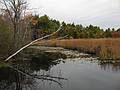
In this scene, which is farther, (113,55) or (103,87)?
(113,55)

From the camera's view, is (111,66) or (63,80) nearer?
(63,80)

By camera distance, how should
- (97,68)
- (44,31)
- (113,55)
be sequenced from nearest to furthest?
(97,68) < (113,55) < (44,31)

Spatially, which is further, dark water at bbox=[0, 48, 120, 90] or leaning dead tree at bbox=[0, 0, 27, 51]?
leaning dead tree at bbox=[0, 0, 27, 51]

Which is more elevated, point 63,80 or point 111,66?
point 111,66

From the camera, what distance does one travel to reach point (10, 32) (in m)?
19.1

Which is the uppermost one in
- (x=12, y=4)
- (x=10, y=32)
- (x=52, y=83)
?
(x=12, y=4)

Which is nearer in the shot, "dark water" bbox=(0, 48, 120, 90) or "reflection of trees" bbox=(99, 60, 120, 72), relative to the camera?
"dark water" bbox=(0, 48, 120, 90)

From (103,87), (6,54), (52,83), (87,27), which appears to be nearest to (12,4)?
(6,54)

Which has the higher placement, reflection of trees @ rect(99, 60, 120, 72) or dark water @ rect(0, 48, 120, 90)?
reflection of trees @ rect(99, 60, 120, 72)

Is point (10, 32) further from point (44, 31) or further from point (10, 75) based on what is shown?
point (44, 31)

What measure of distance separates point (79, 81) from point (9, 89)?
3322mm

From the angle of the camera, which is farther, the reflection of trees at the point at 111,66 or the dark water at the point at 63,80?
the reflection of trees at the point at 111,66

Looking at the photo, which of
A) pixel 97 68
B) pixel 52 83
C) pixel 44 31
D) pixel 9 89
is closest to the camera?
pixel 9 89

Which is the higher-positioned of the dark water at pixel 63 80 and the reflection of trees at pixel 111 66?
the reflection of trees at pixel 111 66
